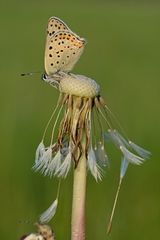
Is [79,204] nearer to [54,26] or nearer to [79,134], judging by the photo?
[79,134]

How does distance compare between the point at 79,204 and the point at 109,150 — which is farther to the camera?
the point at 109,150

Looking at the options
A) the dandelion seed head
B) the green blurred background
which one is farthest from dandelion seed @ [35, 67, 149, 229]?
the green blurred background

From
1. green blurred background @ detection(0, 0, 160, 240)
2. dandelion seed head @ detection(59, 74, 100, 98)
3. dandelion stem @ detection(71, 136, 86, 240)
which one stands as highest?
dandelion seed head @ detection(59, 74, 100, 98)

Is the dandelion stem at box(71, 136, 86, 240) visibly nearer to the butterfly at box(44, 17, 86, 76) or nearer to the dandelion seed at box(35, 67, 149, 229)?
the dandelion seed at box(35, 67, 149, 229)

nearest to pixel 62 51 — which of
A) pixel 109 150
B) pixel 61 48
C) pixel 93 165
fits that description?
pixel 61 48

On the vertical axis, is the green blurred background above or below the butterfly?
below

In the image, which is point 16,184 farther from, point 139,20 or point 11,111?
point 139,20

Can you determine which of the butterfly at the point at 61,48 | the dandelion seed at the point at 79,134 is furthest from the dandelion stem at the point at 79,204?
the butterfly at the point at 61,48
